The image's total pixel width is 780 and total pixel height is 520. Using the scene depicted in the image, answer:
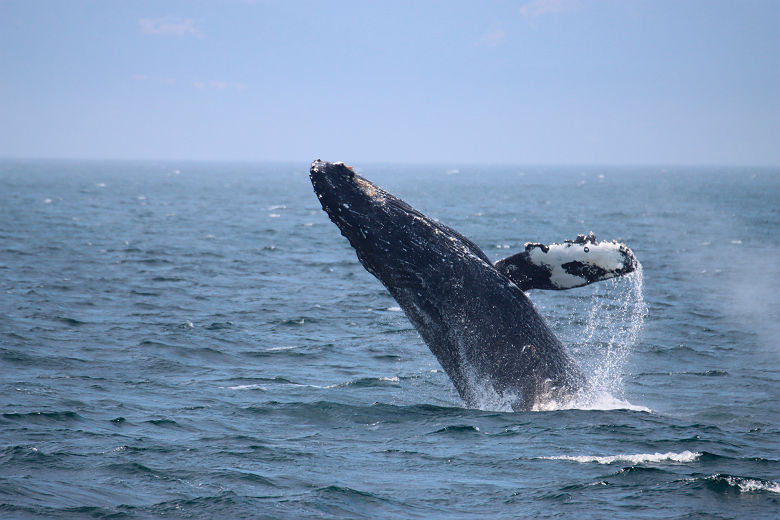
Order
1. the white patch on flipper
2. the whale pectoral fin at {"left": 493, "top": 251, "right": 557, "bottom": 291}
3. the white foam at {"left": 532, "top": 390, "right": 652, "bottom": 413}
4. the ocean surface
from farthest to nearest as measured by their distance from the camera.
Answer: the white foam at {"left": 532, "top": 390, "right": 652, "bottom": 413} < the whale pectoral fin at {"left": 493, "top": 251, "right": 557, "bottom": 291} < the white patch on flipper < the ocean surface

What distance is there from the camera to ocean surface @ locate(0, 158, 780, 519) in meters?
7.55

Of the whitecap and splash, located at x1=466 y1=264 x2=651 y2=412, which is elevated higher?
splash, located at x1=466 y1=264 x2=651 y2=412

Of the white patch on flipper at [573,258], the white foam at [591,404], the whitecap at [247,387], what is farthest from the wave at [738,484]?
the whitecap at [247,387]

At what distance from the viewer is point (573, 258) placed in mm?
9625

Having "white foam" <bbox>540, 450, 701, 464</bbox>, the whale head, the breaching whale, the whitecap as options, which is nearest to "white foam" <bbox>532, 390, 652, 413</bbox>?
the breaching whale

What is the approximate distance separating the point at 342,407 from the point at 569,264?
3281 millimetres

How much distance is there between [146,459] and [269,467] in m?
1.22

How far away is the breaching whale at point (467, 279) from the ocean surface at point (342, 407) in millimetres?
572

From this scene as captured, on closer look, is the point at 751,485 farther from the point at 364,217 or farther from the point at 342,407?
the point at 342,407

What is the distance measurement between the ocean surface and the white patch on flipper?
153cm

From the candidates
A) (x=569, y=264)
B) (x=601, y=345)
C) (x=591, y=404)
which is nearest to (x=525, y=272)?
(x=569, y=264)

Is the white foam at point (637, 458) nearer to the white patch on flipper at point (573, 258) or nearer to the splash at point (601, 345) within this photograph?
Answer: the splash at point (601, 345)

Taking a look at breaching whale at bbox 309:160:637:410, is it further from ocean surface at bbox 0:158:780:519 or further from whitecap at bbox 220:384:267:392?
whitecap at bbox 220:384:267:392

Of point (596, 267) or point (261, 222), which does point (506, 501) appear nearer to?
point (596, 267)
